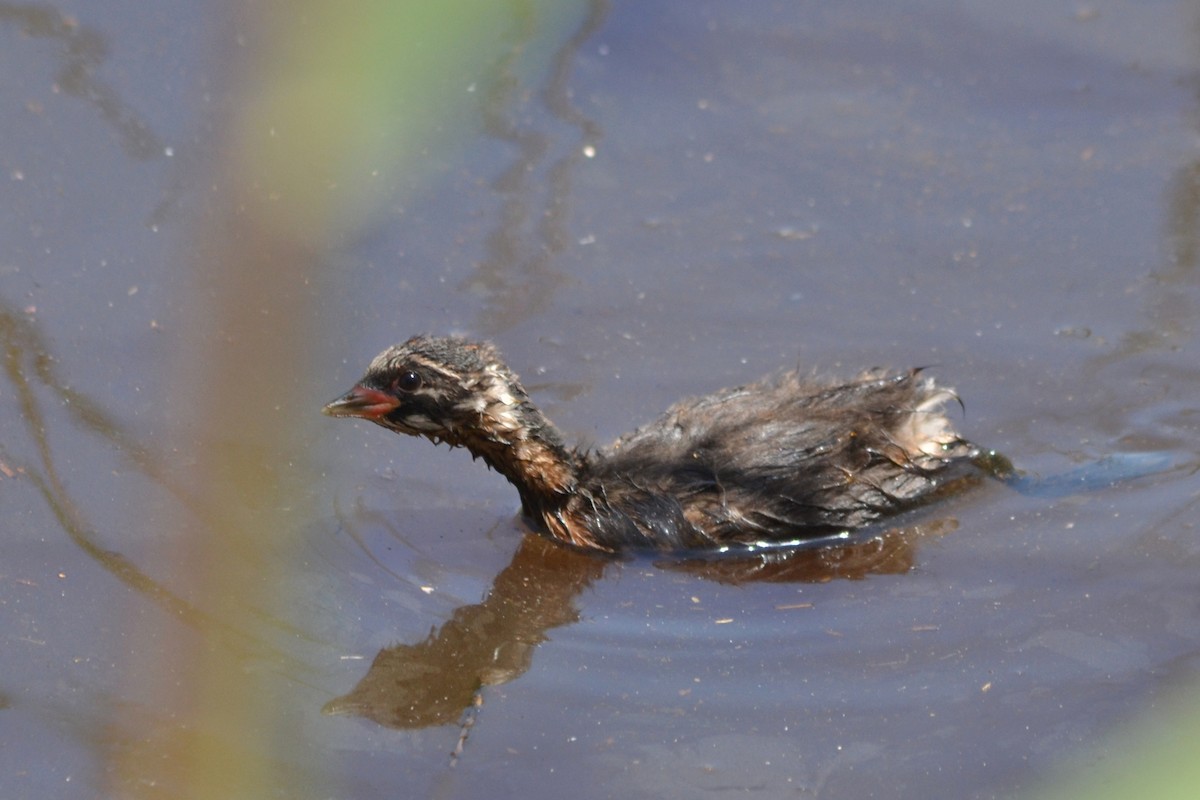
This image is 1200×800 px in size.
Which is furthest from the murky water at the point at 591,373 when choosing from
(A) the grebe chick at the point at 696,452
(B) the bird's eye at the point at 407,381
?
(B) the bird's eye at the point at 407,381

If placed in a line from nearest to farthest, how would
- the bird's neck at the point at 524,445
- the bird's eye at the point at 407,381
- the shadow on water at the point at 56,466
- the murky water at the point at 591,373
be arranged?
the murky water at the point at 591,373 < the shadow on water at the point at 56,466 < the bird's eye at the point at 407,381 < the bird's neck at the point at 524,445

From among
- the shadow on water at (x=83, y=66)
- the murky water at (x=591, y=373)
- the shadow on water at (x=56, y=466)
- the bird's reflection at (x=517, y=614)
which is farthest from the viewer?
the shadow on water at (x=83, y=66)

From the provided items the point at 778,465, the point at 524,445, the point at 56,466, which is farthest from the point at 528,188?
the point at 56,466

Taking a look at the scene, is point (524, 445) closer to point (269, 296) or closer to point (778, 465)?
point (778, 465)

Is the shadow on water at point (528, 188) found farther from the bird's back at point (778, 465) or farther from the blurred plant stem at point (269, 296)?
the bird's back at point (778, 465)

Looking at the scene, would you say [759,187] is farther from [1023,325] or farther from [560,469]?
[560,469]

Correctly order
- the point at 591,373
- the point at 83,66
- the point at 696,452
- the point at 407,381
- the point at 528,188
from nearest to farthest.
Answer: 1. the point at 407,381
2. the point at 696,452
3. the point at 591,373
4. the point at 528,188
5. the point at 83,66

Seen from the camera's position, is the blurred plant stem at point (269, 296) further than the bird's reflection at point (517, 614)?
No

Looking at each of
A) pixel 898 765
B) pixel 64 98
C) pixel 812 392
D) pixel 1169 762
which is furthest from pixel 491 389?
pixel 64 98
